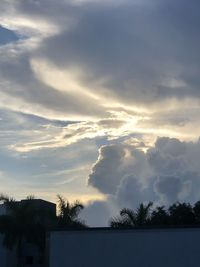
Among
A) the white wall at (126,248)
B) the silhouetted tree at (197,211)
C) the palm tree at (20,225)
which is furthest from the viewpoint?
the silhouetted tree at (197,211)

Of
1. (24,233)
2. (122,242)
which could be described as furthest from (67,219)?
(122,242)

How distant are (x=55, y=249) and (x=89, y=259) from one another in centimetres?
248

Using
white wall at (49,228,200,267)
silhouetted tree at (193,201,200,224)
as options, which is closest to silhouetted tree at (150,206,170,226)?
silhouetted tree at (193,201,200,224)

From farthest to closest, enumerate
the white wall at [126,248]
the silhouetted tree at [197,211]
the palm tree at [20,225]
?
the silhouetted tree at [197,211], the palm tree at [20,225], the white wall at [126,248]

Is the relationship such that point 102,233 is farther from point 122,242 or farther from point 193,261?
point 193,261

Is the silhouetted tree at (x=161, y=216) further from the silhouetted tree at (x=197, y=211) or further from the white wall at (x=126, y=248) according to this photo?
the white wall at (x=126, y=248)

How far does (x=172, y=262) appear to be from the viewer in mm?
31875

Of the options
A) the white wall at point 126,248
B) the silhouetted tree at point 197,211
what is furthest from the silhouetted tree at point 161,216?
the white wall at point 126,248

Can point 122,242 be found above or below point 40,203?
below

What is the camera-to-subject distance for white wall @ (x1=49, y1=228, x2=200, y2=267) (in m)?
31.8

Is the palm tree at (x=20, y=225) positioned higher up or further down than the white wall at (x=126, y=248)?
higher up

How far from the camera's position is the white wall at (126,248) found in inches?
1250

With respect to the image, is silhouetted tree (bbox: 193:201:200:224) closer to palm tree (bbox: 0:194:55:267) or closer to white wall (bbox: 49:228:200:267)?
palm tree (bbox: 0:194:55:267)

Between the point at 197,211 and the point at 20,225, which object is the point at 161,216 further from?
the point at 20,225
